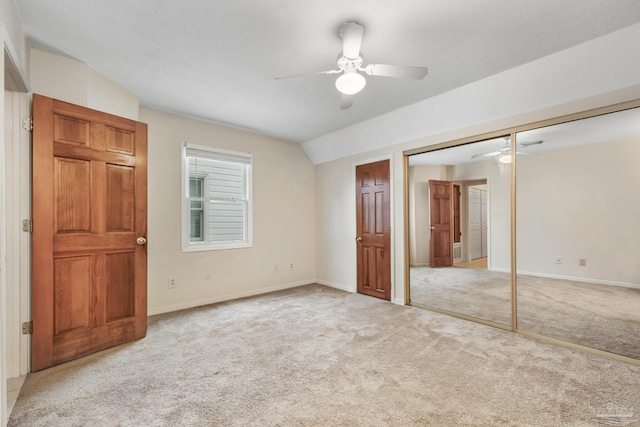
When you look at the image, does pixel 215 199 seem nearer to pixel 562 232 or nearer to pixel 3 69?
pixel 3 69

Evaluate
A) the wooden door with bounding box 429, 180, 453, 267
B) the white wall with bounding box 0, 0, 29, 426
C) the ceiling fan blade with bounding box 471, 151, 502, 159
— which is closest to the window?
the white wall with bounding box 0, 0, 29, 426

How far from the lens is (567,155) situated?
328 cm

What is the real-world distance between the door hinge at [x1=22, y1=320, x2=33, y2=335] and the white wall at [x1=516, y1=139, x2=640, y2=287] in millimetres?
4580

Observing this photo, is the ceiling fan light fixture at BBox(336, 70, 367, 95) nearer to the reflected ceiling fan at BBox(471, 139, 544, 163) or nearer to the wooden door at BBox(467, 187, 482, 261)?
the reflected ceiling fan at BBox(471, 139, 544, 163)

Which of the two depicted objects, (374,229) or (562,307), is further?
(374,229)

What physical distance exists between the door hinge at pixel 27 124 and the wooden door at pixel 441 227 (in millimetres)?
5121

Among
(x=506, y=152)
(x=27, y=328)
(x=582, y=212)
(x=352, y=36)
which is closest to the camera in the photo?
(x=352, y=36)

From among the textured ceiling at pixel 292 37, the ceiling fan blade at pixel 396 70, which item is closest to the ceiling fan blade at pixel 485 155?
the textured ceiling at pixel 292 37

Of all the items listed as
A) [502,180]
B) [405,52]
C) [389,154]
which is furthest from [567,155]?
[405,52]

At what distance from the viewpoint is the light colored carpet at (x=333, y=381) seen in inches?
66.4

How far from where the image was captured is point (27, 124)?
223 cm

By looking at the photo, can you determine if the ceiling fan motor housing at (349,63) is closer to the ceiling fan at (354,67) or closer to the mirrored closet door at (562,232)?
the ceiling fan at (354,67)

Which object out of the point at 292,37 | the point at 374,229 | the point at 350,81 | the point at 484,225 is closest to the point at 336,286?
the point at 374,229

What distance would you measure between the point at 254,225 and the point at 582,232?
4262 millimetres
